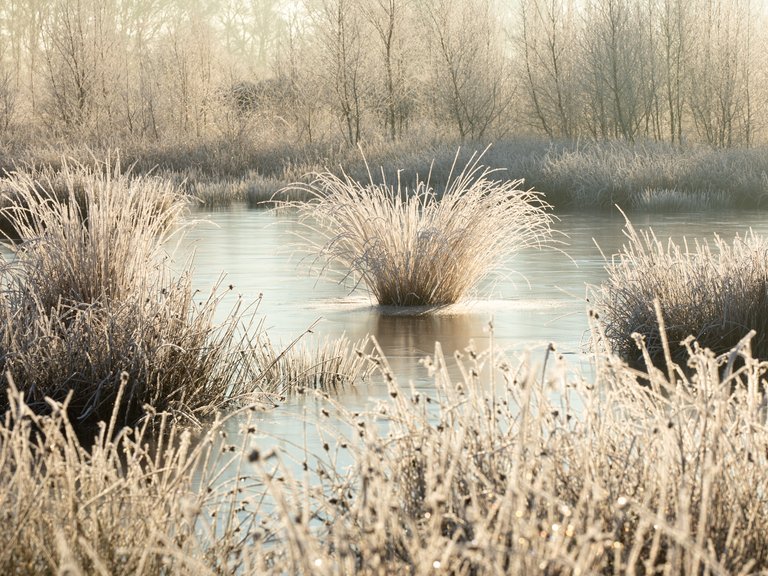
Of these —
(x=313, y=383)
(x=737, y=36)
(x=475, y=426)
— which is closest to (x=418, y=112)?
(x=737, y=36)

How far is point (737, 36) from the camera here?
39906 mm

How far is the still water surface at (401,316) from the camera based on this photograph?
8.80 meters

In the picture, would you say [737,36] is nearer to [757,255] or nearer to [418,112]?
[418,112]

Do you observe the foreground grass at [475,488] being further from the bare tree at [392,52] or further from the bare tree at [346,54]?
the bare tree at [346,54]

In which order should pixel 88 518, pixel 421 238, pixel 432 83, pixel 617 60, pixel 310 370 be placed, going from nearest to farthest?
pixel 88 518, pixel 310 370, pixel 421 238, pixel 617 60, pixel 432 83

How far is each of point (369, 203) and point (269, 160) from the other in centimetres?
2900

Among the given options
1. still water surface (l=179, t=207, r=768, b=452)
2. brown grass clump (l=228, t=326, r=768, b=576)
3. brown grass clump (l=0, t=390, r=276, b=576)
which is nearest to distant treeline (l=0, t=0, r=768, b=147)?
still water surface (l=179, t=207, r=768, b=452)

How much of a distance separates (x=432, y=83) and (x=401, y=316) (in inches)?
1431

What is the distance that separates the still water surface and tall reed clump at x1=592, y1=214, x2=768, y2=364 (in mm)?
488

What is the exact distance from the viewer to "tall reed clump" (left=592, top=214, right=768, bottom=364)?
8602 millimetres

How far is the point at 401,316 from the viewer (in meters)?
11.2

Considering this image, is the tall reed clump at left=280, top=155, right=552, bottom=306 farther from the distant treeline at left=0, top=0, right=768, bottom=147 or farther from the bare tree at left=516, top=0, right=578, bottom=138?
the bare tree at left=516, top=0, right=578, bottom=138

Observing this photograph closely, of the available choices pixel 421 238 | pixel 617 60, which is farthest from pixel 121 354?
pixel 617 60

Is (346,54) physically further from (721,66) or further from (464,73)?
(721,66)
